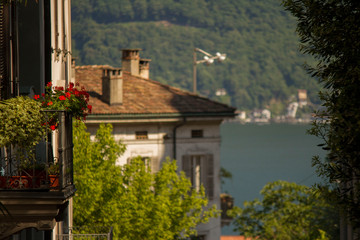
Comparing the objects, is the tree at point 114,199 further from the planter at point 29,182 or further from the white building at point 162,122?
the planter at point 29,182

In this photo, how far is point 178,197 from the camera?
28734 millimetres

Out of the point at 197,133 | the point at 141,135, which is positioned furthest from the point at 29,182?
the point at 197,133

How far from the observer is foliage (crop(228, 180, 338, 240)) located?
36.8 meters

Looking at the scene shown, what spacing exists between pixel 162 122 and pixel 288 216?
697 centimetres

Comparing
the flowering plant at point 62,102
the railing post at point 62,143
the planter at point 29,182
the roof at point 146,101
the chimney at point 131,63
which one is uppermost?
the chimney at point 131,63

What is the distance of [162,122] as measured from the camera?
3700 cm

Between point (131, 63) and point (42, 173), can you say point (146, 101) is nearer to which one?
point (131, 63)

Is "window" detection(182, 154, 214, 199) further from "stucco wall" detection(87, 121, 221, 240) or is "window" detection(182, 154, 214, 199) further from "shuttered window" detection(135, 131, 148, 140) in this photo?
"shuttered window" detection(135, 131, 148, 140)

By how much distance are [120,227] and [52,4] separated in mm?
8926

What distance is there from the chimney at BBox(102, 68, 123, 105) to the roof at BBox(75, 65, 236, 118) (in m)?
0.24

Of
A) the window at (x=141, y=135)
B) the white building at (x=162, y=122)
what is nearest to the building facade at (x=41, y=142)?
the white building at (x=162, y=122)

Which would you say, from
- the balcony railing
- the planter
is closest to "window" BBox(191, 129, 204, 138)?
the balcony railing

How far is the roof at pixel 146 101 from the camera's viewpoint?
119 feet

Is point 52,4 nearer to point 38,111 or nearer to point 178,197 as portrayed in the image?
point 38,111
